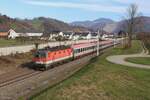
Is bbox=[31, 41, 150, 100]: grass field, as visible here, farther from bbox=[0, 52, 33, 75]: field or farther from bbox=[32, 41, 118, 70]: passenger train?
bbox=[0, 52, 33, 75]: field

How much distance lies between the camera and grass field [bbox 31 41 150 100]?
2377cm

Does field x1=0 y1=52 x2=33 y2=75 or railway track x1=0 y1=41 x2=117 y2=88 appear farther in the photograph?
field x1=0 y1=52 x2=33 y2=75

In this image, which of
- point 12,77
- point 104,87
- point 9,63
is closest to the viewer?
point 104,87

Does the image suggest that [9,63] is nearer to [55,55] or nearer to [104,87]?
[55,55]

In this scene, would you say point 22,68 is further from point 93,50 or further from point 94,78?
point 93,50

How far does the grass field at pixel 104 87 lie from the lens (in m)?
23.8

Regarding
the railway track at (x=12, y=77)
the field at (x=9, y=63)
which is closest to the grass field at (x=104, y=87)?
the railway track at (x=12, y=77)

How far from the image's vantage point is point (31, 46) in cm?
6869

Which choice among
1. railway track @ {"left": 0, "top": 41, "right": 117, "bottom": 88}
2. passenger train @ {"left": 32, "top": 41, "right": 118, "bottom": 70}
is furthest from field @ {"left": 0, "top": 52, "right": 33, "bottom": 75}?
passenger train @ {"left": 32, "top": 41, "right": 118, "bottom": 70}

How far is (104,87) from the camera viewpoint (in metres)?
27.6

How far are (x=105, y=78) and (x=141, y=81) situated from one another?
12.6ft

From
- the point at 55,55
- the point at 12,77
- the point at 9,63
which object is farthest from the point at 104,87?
the point at 9,63

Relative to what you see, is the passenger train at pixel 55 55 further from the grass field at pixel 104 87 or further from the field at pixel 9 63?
the grass field at pixel 104 87

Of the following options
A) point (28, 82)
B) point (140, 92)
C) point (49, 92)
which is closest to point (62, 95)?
point (49, 92)
